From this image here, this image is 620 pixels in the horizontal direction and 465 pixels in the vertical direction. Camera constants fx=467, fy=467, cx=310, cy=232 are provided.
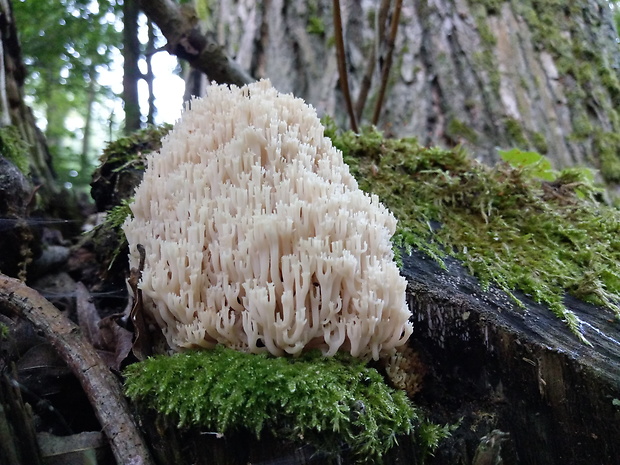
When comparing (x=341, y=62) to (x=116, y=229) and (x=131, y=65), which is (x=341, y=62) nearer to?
(x=116, y=229)

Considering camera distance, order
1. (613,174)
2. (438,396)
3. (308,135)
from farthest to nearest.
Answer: (613,174) → (308,135) → (438,396)

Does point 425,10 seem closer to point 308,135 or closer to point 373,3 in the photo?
point 373,3

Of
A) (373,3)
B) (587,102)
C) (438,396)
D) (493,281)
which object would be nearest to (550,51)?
(587,102)

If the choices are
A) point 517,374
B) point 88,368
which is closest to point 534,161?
point 517,374

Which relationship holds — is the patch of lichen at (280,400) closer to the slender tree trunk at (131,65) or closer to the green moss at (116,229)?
the green moss at (116,229)

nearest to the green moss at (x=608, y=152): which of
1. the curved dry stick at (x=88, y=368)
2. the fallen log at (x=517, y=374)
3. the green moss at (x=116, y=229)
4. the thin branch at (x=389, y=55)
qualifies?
the thin branch at (x=389, y=55)
